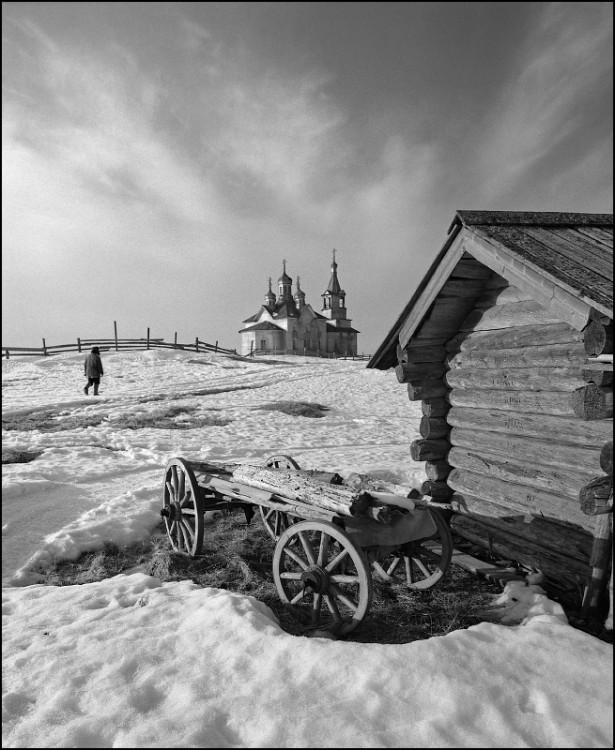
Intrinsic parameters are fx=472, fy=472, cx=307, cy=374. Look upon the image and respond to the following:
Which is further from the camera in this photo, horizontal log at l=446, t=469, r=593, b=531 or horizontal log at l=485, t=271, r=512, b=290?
horizontal log at l=485, t=271, r=512, b=290

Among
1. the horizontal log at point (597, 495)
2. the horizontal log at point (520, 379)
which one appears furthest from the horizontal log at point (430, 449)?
the horizontal log at point (597, 495)

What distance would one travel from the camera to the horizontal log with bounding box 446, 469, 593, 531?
4.60m

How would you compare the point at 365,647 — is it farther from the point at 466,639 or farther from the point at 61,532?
the point at 61,532

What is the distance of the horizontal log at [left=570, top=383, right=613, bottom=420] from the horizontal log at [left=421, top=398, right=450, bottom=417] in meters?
2.48

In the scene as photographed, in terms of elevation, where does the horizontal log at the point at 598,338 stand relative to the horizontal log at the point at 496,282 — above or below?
below

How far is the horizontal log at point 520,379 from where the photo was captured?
4449mm

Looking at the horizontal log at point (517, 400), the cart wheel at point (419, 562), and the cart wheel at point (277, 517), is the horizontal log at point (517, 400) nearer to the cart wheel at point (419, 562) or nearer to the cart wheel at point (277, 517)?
the cart wheel at point (419, 562)

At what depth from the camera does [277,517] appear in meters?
5.93

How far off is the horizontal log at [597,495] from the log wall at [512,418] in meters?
0.50

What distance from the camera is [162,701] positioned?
279 cm

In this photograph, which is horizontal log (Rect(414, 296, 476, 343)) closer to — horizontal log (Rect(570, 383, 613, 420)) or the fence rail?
horizontal log (Rect(570, 383, 613, 420))

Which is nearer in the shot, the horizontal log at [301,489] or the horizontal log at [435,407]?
the horizontal log at [301,489]

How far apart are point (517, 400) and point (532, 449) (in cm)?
54

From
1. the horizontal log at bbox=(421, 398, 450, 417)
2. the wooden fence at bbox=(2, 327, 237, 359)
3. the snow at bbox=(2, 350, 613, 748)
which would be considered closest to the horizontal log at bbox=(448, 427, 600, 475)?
the horizontal log at bbox=(421, 398, 450, 417)
